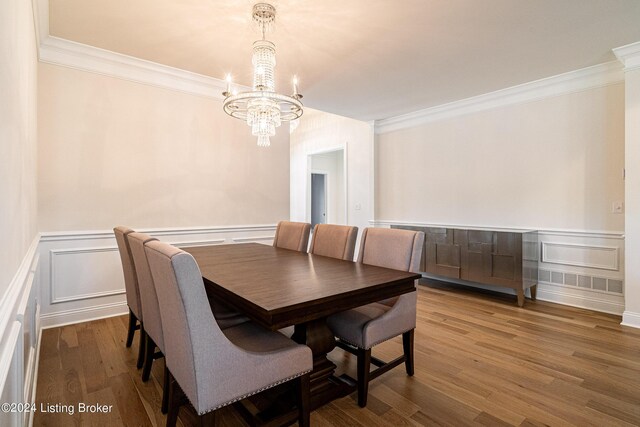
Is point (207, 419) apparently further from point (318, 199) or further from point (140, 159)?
point (318, 199)

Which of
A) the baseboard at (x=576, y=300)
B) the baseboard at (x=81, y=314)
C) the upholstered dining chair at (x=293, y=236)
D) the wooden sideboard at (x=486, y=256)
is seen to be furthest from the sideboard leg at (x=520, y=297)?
the baseboard at (x=81, y=314)

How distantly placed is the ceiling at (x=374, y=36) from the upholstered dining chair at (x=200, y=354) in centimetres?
196

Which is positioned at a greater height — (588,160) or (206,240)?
(588,160)

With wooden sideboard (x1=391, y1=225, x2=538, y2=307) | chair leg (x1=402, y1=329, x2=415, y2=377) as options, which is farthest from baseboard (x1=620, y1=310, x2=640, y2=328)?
chair leg (x1=402, y1=329, x2=415, y2=377)

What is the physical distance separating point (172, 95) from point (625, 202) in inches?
182

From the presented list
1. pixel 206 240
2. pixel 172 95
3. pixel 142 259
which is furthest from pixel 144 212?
pixel 142 259

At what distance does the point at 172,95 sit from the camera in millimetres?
3477

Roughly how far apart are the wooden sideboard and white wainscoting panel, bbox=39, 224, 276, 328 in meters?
3.36

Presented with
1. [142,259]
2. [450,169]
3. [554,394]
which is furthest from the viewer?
[450,169]

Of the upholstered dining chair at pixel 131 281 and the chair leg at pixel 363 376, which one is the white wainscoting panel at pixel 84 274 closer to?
the upholstered dining chair at pixel 131 281

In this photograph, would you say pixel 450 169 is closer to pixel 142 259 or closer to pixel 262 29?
pixel 262 29

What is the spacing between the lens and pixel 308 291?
1.51 meters

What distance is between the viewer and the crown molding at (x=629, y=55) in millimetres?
2826

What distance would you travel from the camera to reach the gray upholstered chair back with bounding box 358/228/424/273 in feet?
6.71
